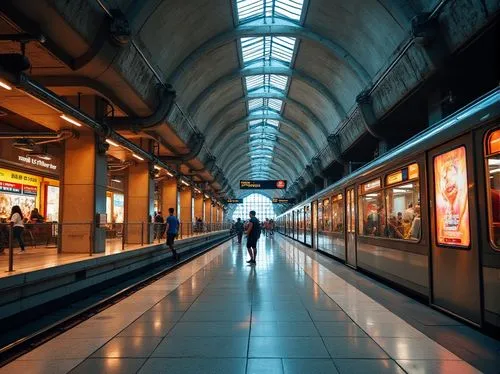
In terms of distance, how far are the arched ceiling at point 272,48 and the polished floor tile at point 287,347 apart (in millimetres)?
9519

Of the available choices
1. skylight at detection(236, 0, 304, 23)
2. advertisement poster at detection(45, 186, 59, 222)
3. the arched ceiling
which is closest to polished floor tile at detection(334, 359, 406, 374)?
the arched ceiling

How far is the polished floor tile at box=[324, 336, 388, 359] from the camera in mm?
5102

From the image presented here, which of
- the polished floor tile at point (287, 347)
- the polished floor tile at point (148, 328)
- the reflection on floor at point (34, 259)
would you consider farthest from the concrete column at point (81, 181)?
the polished floor tile at point (287, 347)

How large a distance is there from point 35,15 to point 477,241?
830 centimetres

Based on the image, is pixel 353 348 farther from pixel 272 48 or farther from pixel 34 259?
pixel 272 48

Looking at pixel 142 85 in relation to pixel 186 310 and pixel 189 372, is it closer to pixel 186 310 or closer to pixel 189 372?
pixel 186 310

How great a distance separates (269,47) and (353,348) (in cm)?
2134

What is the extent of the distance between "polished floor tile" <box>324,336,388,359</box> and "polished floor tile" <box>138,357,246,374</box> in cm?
111

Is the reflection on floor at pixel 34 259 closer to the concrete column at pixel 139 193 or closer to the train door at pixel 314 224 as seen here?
the concrete column at pixel 139 193

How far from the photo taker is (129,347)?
214 inches

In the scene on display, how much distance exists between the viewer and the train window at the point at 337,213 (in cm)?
1574

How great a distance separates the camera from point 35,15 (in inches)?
342

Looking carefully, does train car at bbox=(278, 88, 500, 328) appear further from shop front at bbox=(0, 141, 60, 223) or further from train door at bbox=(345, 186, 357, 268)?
shop front at bbox=(0, 141, 60, 223)

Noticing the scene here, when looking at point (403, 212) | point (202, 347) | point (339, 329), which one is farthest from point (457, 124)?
point (202, 347)
